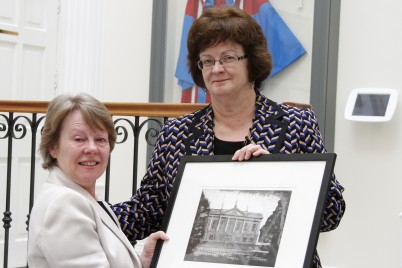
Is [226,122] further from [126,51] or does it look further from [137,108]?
[126,51]

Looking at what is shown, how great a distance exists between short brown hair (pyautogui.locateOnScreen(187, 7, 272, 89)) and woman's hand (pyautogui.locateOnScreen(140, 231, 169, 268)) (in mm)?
557

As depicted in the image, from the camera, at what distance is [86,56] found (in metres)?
5.22

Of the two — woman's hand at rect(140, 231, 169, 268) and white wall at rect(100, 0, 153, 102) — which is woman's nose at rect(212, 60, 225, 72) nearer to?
woman's hand at rect(140, 231, 169, 268)

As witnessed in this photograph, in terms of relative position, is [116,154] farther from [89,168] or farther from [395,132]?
[89,168]

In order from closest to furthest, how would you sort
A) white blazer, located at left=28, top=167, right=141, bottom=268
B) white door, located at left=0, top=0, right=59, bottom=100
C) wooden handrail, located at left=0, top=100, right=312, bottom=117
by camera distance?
1. white blazer, located at left=28, top=167, right=141, bottom=268
2. wooden handrail, located at left=0, top=100, right=312, bottom=117
3. white door, located at left=0, top=0, right=59, bottom=100

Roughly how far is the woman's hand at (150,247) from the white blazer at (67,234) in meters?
0.14

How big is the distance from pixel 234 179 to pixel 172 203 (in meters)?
0.19

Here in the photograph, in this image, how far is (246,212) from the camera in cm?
179

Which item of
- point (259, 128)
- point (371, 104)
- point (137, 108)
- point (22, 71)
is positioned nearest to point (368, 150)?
point (371, 104)

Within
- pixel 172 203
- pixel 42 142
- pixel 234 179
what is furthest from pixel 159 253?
pixel 42 142

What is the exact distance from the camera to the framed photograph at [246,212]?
5.49 feet

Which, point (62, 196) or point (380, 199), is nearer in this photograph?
point (62, 196)

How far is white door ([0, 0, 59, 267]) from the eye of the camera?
483cm

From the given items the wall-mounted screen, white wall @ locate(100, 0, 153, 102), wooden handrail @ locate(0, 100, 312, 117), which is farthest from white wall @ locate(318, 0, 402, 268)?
white wall @ locate(100, 0, 153, 102)
